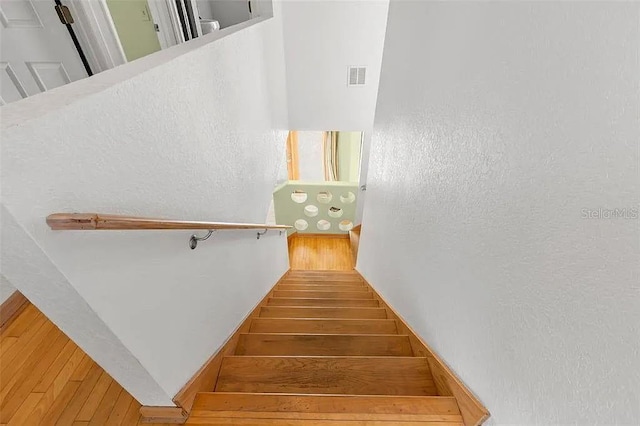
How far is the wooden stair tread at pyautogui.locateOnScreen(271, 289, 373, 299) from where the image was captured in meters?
2.73

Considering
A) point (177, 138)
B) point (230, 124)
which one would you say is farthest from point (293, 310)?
point (177, 138)

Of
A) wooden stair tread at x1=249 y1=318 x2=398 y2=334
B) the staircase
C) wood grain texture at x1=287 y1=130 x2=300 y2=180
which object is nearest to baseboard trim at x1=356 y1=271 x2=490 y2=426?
the staircase

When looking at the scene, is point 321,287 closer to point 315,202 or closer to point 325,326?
point 325,326

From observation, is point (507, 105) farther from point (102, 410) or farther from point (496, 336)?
point (102, 410)

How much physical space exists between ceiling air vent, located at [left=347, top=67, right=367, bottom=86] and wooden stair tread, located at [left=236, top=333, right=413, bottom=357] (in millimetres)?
3059

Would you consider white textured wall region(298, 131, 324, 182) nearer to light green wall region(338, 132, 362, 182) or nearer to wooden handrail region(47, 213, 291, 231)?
light green wall region(338, 132, 362, 182)

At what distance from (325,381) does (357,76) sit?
3.35m

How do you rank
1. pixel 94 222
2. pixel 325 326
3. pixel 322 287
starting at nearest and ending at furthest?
pixel 94 222, pixel 325 326, pixel 322 287

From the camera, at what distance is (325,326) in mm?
1881

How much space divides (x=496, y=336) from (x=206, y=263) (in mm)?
1150

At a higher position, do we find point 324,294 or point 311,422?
point 311,422

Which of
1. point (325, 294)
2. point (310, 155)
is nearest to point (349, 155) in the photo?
point (310, 155)

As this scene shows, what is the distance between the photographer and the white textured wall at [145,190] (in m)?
0.54

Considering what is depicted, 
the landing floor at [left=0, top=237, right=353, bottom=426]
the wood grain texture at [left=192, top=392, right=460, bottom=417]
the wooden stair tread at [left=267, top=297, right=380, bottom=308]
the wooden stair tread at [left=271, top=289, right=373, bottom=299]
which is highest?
the wood grain texture at [left=192, top=392, right=460, bottom=417]
